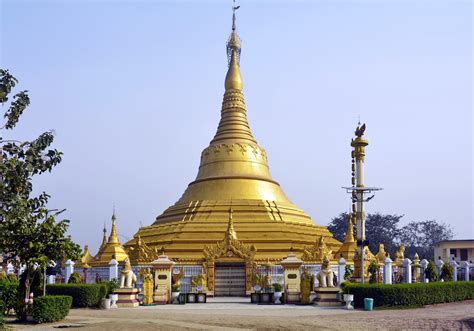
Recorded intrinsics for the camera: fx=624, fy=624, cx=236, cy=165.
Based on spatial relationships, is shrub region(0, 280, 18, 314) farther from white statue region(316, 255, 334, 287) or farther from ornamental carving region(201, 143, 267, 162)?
ornamental carving region(201, 143, 267, 162)

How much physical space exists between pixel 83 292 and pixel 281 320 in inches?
390

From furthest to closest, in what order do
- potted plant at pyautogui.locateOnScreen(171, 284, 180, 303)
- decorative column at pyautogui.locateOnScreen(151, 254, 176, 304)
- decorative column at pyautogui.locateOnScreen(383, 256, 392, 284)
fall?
decorative column at pyautogui.locateOnScreen(383, 256, 392, 284) → decorative column at pyautogui.locateOnScreen(151, 254, 176, 304) → potted plant at pyautogui.locateOnScreen(171, 284, 180, 303)

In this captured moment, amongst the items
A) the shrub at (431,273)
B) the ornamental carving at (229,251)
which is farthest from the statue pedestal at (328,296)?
the shrub at (431,273)

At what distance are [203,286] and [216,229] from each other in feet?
19.6

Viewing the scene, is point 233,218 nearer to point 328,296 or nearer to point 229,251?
point 229,251

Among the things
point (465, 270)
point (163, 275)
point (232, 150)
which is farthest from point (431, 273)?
point (232, 150)

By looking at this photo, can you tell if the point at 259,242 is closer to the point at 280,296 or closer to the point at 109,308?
the point at 280,296

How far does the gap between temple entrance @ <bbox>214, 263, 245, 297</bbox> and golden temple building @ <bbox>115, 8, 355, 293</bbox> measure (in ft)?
0.35

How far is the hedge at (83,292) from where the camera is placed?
2620 centimetres

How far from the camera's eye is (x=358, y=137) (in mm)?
35500

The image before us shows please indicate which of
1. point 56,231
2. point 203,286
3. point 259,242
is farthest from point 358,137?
point 56,231

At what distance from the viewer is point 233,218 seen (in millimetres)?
40562

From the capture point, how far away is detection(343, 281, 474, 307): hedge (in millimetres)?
24703

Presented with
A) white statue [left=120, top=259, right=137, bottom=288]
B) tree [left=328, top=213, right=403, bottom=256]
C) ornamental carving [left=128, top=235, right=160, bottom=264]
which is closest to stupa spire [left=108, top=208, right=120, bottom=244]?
ornamental carving [left=128, top=235, right=160, bottom=264]
